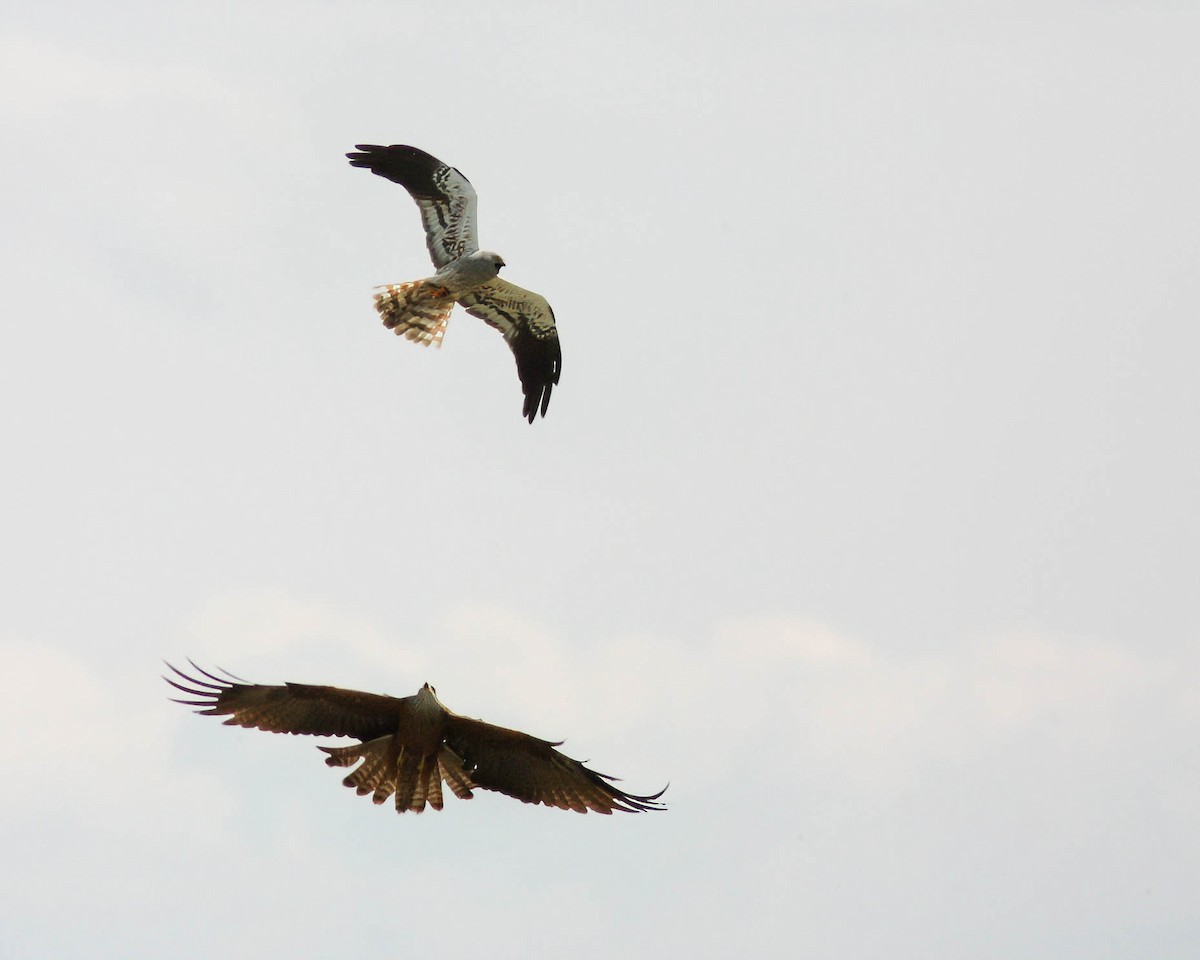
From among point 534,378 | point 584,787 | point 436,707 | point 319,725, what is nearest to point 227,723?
point 319,725

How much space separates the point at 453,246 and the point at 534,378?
195cm

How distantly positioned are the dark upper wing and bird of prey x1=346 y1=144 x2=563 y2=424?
6128mm

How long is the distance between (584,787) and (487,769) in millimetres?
976

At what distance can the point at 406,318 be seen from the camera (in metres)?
20.2

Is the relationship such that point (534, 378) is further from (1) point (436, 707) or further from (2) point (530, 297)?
(1) point (436, 707)

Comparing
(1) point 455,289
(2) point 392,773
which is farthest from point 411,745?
(1) point 455,289

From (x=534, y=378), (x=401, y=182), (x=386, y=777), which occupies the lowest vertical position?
(x=386, y=777)

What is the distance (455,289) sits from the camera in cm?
1986

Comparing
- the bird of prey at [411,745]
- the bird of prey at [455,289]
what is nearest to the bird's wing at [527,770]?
the bird of prey at [411,745]

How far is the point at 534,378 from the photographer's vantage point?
66.1 ft

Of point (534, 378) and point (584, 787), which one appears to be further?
point (534, 378)

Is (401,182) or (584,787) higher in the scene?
(401,182)

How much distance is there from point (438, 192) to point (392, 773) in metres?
8.12

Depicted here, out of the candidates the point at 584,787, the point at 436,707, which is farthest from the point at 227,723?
the point at 584,787
